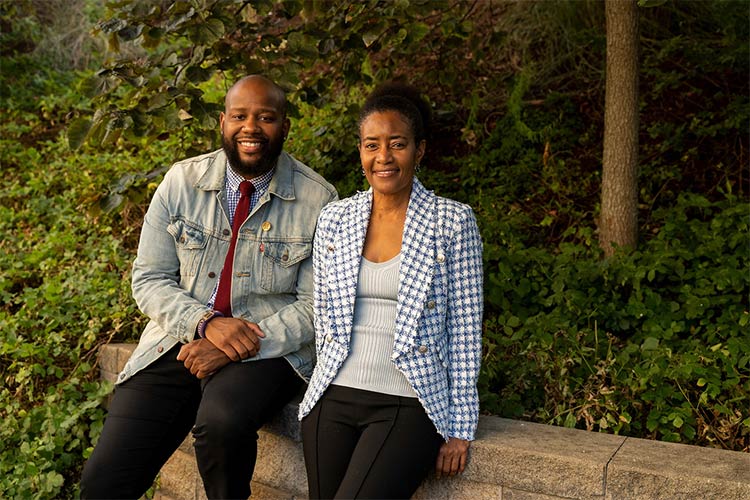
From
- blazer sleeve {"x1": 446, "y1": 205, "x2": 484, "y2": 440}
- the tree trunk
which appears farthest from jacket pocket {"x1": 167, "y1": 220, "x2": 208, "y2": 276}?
the tree trunk

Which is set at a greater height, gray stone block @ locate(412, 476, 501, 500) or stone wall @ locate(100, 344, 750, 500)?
stone wall @ locate(100, 344, 750, 500)

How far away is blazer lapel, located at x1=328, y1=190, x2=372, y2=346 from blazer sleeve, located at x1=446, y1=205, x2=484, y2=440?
0.35m

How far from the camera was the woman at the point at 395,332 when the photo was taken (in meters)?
2.90

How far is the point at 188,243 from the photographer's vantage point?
3566 millimetres

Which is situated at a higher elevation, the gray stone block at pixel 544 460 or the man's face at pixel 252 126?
the man's face at pixel 252 126

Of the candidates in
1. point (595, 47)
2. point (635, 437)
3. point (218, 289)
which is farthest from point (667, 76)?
point (218, 289)

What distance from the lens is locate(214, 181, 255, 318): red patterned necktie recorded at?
3.53 meters

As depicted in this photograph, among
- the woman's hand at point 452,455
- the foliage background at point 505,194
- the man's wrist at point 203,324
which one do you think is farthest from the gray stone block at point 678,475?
the man's wrist at point 203,324

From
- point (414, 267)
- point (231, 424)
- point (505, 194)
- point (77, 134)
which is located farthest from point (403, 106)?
point (505, 194)

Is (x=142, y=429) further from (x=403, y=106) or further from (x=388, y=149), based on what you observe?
(x=403, y=106)

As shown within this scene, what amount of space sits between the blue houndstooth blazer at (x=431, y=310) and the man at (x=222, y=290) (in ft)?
1.19

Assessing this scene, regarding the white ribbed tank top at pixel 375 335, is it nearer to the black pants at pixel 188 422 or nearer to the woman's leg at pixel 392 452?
the woman's leg at pixel 392 452

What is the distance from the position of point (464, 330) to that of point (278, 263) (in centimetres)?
91

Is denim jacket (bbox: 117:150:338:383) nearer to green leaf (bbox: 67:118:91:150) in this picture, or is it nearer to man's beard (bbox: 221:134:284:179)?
man's beard (bbox: 221:134:284:179)
